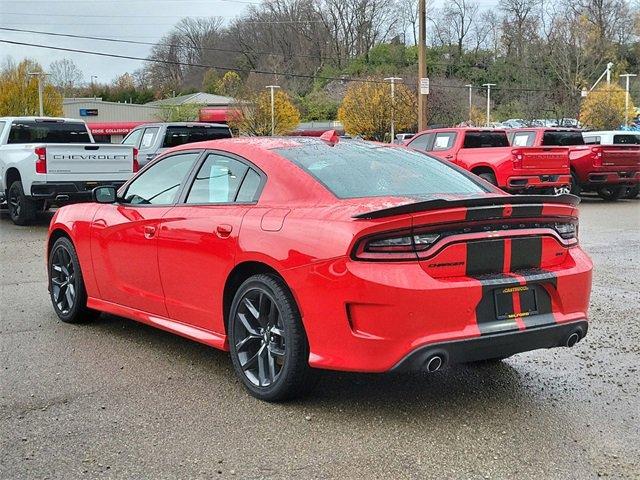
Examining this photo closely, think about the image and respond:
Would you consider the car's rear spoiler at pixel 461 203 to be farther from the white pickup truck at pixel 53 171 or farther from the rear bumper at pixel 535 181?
the rear bumper at pixel 535 181

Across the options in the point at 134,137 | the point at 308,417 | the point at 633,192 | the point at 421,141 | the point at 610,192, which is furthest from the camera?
the point at 633,192

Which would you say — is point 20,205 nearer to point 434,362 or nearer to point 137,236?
point 137,236

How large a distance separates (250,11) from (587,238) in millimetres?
87688

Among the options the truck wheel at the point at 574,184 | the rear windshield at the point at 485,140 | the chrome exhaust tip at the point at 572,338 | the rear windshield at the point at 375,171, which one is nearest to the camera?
the chrome exhaust tip at the point at 572,338

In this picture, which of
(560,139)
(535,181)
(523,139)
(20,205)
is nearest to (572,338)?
A: (20,205)

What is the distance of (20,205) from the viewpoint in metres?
13.7

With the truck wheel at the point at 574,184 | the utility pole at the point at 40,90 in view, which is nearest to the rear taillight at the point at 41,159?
the truck wheel at the point at 574,184

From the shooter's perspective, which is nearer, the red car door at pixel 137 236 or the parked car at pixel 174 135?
the red car door at pixel 137 236

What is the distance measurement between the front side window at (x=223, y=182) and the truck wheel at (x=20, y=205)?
31.0 ft

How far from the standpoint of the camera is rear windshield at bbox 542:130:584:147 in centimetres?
1895

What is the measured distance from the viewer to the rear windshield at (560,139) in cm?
1895

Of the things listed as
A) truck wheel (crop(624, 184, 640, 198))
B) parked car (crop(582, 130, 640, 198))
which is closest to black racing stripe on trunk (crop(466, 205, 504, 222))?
truck wheel (crop(624, 184, 640, 198))

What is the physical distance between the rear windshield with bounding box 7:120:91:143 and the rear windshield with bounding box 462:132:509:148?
27.3 ft

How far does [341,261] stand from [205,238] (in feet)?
3.92
